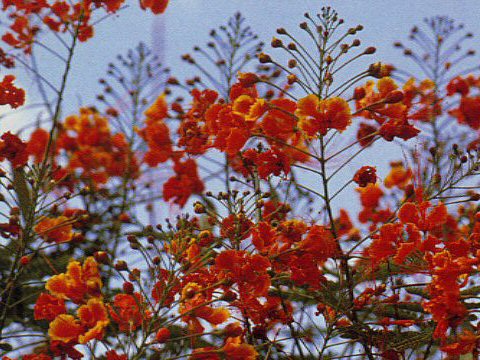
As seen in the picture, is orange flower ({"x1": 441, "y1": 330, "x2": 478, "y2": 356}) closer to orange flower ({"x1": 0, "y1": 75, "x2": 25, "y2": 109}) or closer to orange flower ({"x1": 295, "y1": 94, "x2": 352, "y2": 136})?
orange flower ({"x1": 295, "y1": 94, "x2": 352, "y2": 136})

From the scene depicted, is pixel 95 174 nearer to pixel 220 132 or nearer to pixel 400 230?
pixel 220 132

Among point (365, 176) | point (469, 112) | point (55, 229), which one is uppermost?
point (469, 112)

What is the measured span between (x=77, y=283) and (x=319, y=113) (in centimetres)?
102

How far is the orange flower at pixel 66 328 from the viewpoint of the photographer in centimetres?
176

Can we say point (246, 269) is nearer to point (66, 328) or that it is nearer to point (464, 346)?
point (66, 328)

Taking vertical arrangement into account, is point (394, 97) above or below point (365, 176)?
above

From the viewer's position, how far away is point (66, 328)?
178 cm

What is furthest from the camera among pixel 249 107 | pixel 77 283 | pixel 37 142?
pixel 37 142

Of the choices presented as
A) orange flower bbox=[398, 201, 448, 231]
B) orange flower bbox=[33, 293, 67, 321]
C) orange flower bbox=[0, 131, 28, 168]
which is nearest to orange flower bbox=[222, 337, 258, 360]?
orange flower bbox=[33, 293, 67, 321]

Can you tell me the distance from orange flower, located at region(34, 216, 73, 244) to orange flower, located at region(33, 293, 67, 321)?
56 cm

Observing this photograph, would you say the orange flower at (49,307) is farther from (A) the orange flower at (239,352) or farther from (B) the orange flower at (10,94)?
(B) the orange flower at (10,94)

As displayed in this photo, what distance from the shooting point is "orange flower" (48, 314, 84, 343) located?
5.77 ft

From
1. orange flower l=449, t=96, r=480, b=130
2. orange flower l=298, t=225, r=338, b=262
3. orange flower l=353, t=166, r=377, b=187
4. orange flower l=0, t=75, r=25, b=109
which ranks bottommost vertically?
orange flower l=298, t=225, r=338, b=262

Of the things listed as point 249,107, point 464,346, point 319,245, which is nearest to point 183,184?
point 249,107
